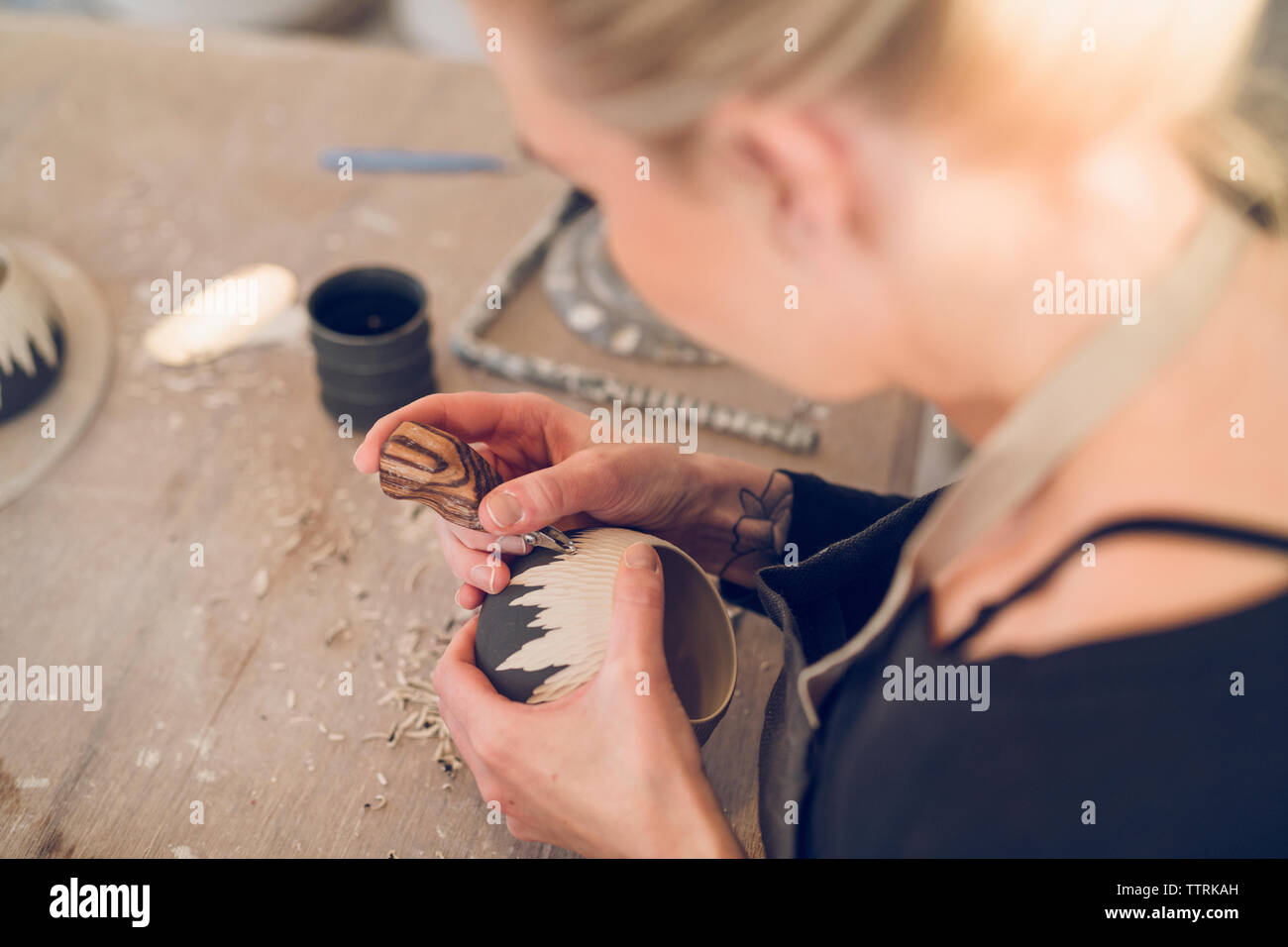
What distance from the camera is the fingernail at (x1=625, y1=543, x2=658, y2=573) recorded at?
24.4 inches

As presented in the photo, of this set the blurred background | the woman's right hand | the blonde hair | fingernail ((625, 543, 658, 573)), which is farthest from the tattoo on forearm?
the blurred background

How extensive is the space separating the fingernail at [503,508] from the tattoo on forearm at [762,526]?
0.23 meters

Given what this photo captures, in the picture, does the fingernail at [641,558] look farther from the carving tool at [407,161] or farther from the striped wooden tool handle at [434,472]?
the carving tool at [407,161]

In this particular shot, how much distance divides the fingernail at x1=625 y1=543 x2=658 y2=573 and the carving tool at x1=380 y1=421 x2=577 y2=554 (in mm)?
53

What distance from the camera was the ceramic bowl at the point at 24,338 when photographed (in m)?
0.85

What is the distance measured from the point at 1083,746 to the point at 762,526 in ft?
1.32

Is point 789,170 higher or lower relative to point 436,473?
higher

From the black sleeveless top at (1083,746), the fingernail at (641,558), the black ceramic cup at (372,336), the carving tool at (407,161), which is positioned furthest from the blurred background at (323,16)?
the black sleeveless top at (1083,746)

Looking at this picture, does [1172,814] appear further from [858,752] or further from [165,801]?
[165,801]

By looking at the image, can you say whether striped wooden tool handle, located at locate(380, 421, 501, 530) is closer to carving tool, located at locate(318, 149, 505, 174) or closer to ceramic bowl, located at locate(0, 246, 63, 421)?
ceramic bowl, located at locate(0, 246, 63, 421)

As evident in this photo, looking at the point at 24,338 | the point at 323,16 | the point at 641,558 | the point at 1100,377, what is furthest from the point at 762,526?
the point at 323,16

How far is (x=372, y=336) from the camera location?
0.88 meters

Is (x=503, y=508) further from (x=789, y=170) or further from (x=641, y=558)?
(x=789, y=170)
